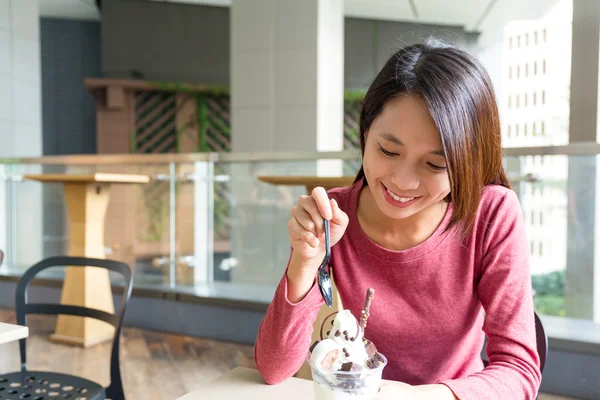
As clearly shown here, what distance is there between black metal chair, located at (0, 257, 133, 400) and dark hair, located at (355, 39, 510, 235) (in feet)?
2.81

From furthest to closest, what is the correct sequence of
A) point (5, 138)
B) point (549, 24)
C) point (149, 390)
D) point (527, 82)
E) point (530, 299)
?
1. point (5, 138)
2. point (527, 82)
3. point (549, 24)
4. point (149, 390)
5. point (530, 299)

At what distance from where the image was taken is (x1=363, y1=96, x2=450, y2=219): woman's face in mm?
849

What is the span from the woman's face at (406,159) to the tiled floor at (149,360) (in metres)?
1.82

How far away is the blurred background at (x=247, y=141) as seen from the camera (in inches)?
104

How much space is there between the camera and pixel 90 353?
298 centimetres

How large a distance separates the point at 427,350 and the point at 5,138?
18.8ft

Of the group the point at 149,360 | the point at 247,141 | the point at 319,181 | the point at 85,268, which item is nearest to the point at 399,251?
the point at 319,181

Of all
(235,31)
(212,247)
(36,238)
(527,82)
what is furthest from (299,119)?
(36,238)

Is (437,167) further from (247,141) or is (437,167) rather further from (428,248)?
(247,141)

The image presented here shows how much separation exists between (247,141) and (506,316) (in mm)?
4018

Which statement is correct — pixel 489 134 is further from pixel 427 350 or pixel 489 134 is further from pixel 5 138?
pixel 5 138

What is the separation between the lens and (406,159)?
87 cm

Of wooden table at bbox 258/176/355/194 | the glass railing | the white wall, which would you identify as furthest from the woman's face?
the white wall

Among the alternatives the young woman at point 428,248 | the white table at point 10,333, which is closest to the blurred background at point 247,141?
the young woman at point 428,248
